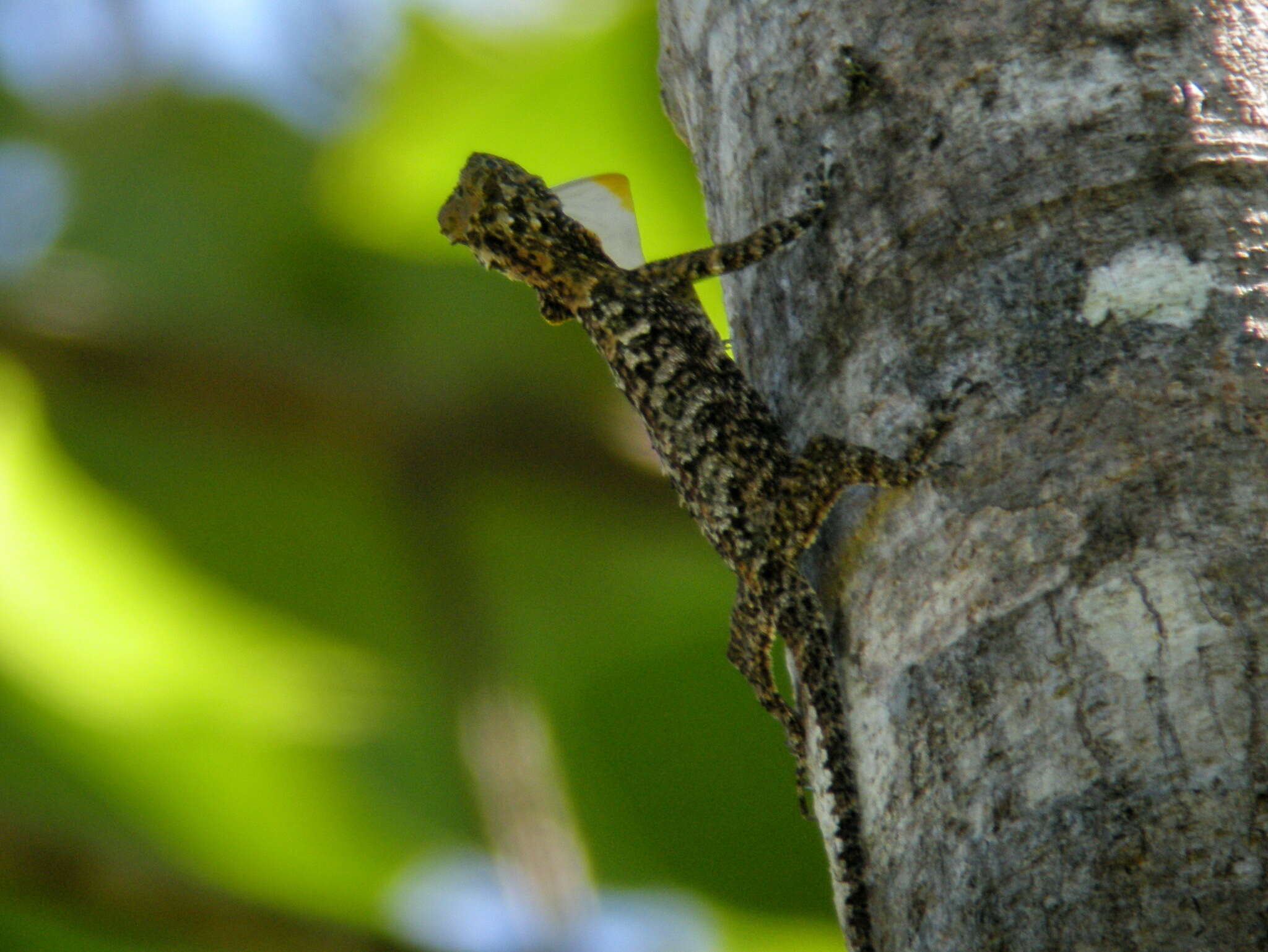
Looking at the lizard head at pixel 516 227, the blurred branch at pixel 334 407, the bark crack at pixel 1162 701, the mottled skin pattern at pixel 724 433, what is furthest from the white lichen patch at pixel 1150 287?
the blurred branch at pixel 334 407

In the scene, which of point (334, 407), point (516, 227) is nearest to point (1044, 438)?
point (516, 227)

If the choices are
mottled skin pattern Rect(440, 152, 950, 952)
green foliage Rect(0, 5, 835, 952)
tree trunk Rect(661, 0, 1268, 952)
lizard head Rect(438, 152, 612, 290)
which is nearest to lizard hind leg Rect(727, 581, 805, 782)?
mottled skin pattern Rect(440, 152, 950, 952)

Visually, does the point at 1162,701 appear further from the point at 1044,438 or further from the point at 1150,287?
the point at 1150,287

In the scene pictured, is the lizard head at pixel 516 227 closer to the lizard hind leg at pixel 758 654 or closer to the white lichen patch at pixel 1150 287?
the lizard hind leg at pixel 758 654

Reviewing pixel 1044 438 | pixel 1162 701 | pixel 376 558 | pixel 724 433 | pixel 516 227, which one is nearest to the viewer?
pixel 1162 701

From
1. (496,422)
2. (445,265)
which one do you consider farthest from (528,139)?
(496,422)

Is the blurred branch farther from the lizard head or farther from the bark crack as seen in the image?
the bark crack

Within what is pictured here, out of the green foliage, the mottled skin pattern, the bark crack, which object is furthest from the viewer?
the green foliage
